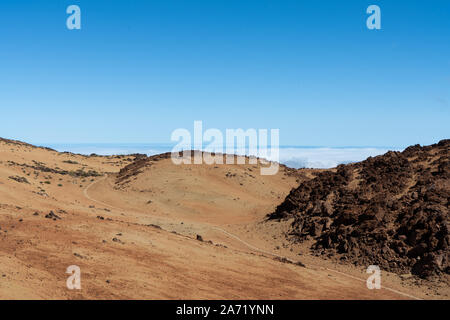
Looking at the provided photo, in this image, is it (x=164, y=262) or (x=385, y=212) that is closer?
(x=164, y=262)

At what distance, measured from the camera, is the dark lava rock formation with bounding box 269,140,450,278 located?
57.7 ft

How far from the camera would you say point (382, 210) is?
67.4 feet

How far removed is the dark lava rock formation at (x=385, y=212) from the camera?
1760 cm

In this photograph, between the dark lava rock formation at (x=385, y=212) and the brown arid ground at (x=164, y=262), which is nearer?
the brown arid ground at (x=164, y=262)

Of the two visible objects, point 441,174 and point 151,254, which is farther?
point 441,174

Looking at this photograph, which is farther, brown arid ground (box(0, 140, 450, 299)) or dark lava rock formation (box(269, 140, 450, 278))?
dark lava rock formation (box(269, 140, 450, 278))

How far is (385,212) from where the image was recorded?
20500mm

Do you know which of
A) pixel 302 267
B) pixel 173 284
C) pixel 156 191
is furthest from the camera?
pixel 156 191

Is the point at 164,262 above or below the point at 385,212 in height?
below
